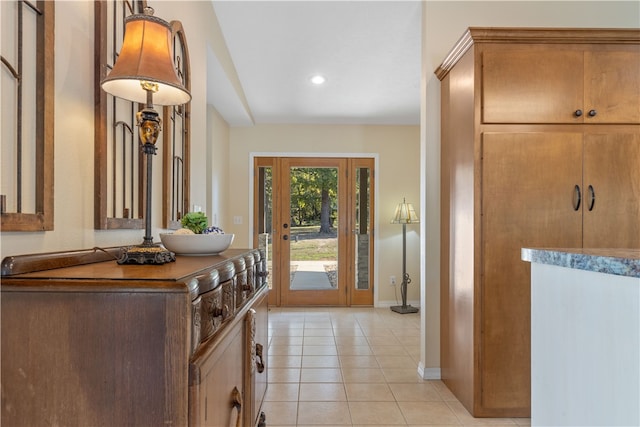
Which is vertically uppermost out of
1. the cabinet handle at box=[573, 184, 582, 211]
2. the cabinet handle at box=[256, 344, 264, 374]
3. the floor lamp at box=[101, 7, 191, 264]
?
the floor lamp at box=[101, 7, 191, 264]

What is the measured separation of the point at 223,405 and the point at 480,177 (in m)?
1.74

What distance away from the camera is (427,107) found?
2.66 metres

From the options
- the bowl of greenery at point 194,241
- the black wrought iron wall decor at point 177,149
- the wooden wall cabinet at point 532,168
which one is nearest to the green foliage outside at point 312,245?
the black wrought iron wall decor at point 177,149

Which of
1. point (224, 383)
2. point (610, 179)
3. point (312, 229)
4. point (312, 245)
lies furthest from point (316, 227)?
point (224, 383)

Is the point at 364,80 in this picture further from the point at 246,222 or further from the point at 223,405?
the point at 223,405

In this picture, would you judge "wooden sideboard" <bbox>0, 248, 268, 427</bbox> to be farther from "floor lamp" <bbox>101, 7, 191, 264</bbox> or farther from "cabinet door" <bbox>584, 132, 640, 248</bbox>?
"cabinet door" <bbox>584, 132, 640, 248</bbox>

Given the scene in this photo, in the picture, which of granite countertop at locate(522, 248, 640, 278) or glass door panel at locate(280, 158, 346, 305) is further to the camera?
glass door panel at locate(280, 158, 346, 305)

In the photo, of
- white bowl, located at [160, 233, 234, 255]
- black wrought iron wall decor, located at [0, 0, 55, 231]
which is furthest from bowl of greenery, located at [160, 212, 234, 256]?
black wrought iron wall decor, located at [0, 0, 55, 231]

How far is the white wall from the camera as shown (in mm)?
2639

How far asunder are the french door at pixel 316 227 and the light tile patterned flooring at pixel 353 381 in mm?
950

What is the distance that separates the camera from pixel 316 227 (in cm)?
505

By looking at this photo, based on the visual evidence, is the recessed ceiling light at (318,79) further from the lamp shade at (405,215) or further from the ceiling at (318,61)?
the lamp shade at (405,215)

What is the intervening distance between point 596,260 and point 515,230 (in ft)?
4.16

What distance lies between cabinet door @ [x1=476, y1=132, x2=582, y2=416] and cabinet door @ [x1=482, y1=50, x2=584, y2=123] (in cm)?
11
